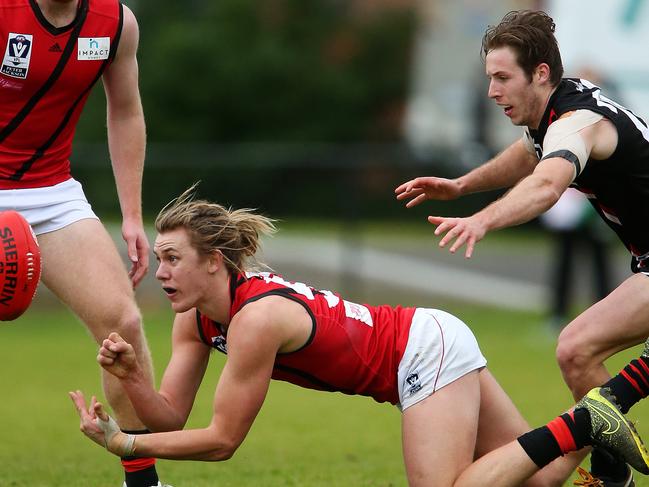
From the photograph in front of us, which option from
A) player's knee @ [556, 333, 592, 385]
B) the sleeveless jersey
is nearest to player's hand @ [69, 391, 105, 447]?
player's knee @ [556, 333, 592, 385]

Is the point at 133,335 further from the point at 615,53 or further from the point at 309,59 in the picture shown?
the point at 309,59

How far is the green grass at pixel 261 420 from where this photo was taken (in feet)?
20.3

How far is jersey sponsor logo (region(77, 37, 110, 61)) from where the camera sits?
17.3 ft

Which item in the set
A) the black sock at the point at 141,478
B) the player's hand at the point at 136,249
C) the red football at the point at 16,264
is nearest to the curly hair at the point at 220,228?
the red football at the point at 16,264

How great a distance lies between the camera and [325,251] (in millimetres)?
16875

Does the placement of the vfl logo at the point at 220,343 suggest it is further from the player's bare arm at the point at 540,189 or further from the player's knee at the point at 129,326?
the player's bare arm at the point at 540,189

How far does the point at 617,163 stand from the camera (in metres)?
5.00

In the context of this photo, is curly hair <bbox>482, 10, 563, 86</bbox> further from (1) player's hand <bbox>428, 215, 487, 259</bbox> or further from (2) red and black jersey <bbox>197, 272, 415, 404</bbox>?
(2) red and black jersey <bbox>197, 272, 415, 404</bbox>

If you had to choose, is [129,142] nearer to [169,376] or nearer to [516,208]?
[169,376]

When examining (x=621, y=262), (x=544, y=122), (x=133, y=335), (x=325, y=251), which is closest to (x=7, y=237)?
(x=133, y=335)

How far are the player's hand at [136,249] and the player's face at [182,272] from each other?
829mm

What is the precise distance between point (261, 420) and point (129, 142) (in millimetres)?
3447

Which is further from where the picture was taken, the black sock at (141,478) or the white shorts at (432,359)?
the black sock at (141,478)

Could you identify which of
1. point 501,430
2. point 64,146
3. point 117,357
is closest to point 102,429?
point 117,357
